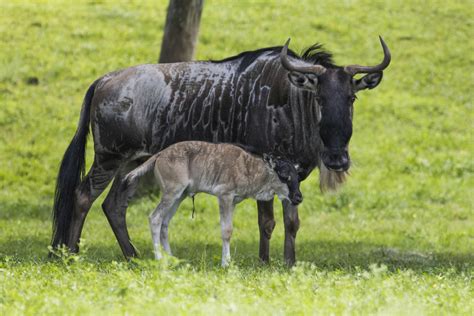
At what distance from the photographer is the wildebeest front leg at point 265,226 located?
11.1m

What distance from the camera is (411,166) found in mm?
19703

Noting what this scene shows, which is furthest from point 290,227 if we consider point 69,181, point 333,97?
point 69,181

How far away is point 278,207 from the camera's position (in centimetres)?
1778

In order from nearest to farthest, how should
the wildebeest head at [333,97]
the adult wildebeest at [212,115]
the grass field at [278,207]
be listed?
1. the grass field at [278,207]
2. the wildebeest head at [333,97]
3. the adult wildebeest at [212,115]

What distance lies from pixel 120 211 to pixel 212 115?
5.26 ft

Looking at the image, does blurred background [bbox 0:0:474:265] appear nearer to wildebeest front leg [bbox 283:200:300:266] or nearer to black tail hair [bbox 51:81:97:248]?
black tail hair [bbox 51:81:97:248]

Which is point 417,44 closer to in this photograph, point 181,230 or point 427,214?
point 427,214

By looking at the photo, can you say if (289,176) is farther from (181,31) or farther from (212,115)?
(181,31)

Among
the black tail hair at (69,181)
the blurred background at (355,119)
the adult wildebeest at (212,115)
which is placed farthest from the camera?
the blurred background at (355,119)

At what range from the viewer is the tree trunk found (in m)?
17.7

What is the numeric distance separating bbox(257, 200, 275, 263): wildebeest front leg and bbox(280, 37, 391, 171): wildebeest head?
1.03 meters

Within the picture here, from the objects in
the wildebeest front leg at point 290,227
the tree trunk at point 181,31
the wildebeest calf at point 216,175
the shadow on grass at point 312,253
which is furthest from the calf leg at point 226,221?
the tree trunk at point 181,31

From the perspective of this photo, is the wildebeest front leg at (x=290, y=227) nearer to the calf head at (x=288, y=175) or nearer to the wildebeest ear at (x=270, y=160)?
the calf head at (x=288, y=175)

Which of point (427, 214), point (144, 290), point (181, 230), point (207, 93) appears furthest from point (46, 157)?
point (144, 290)
